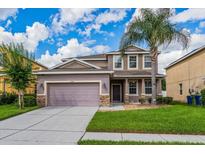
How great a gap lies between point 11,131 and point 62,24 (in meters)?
9.99

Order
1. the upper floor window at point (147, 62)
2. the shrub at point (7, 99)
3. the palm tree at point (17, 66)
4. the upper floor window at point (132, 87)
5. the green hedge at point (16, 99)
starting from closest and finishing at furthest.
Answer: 1. the palm tree at point (17, 66)
2. the green hedge at point (16, 99)
3. the shrub at point (7, 99)
4. the upper floor window at point (132, 87)
5. the upper floor window at point (147, 62)

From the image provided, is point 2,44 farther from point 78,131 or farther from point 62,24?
point 78,131

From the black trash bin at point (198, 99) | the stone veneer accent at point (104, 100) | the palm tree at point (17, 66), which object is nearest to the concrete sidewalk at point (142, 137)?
the stone veneer accent at point (104, 100)

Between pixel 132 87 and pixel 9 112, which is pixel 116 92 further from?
pixel 9 112

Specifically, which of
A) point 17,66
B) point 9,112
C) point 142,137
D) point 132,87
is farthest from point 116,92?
point 142,137

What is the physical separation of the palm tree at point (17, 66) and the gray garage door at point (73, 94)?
2427 mm

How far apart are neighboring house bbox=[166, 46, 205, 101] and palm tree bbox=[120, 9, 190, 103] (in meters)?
2.83

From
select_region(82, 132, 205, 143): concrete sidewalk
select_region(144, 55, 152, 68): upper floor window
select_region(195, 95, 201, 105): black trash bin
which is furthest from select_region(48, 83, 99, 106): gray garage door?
select_region(82, 132, 205, 143): concrete sidewalk

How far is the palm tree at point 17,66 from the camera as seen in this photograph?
14732 millimetres

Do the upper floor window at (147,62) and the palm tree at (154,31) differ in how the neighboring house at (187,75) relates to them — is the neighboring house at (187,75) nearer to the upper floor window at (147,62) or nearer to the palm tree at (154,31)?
the palm tree at (154,31)

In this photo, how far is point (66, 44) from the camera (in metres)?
22.6

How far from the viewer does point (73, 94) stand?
16984mm

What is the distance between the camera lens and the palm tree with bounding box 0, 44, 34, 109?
48.3ft

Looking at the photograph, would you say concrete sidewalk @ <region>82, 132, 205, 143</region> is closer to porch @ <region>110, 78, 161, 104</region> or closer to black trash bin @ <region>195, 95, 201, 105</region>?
black trash bin @ <region>195, 95, 201, 105</region>
